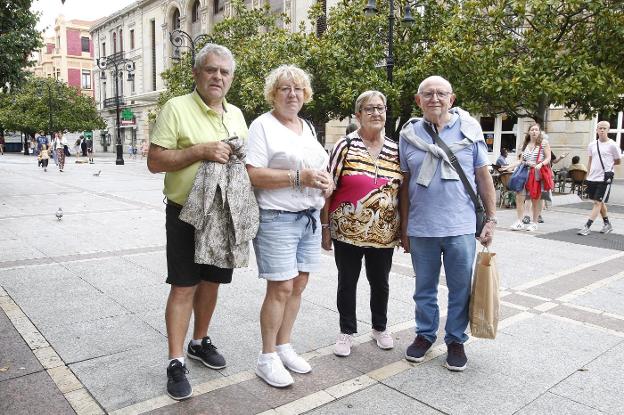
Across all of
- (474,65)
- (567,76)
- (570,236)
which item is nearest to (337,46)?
(474,65)

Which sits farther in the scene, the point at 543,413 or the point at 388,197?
the point at 388,197

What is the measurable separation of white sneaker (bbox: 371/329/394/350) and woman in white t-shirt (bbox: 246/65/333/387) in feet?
2.97

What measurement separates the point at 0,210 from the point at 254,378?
31.0 feet

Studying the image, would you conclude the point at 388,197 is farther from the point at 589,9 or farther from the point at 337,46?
the point at 337,46

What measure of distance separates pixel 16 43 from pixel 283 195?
1346 cm

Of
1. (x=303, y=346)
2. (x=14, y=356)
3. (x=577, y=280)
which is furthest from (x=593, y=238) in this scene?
(x=14, y=356)

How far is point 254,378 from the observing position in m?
3.42

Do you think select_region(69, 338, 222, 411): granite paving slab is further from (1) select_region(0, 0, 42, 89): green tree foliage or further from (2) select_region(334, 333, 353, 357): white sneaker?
(1) select_region(0, 0, 42, 89): green tree foliage

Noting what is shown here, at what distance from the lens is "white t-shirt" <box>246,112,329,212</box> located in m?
3.13

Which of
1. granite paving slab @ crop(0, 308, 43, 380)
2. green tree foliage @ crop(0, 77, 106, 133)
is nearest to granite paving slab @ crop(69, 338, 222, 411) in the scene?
granite paving slab @ crop(0, 308, 43, 380)

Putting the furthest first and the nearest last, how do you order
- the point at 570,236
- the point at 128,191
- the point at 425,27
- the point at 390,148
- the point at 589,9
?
1. the point at 425,27
2. the point at 128,191
3. the point at 589,9
4. the point at 570,236
5. the point at 390,148

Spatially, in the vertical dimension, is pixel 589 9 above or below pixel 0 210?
above

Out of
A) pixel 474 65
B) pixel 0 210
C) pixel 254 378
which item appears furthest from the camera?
pixel 474 65

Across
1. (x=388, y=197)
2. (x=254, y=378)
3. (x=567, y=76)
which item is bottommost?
(x=254, y=378)
